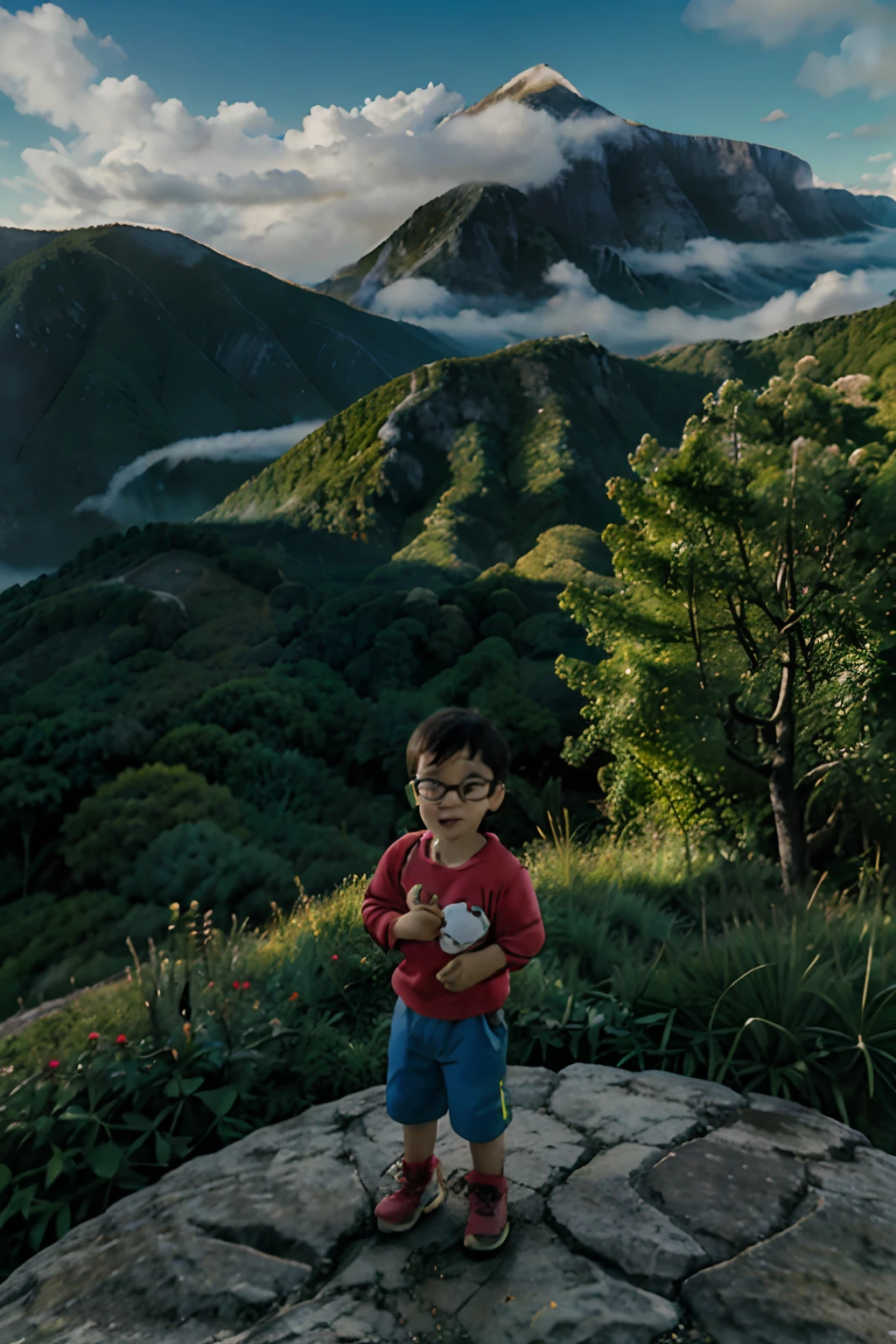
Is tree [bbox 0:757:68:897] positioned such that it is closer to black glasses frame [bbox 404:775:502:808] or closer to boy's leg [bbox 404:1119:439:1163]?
boy's leg [bbox 404:1119:439:1163]

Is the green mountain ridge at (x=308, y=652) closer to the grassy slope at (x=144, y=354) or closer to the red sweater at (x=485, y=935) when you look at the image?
the red sweater at (x=485, y=935)

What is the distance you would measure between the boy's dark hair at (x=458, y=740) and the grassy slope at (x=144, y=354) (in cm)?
6410

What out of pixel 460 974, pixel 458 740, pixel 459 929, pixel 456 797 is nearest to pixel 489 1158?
pixel 460 974

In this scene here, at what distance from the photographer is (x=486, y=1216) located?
180cm

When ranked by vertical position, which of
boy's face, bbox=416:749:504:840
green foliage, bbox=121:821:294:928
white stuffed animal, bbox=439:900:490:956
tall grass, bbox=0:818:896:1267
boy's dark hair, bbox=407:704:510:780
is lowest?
green foliage, bbox=121:821:294:928

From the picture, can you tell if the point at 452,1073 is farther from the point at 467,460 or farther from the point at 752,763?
the point at 467,460

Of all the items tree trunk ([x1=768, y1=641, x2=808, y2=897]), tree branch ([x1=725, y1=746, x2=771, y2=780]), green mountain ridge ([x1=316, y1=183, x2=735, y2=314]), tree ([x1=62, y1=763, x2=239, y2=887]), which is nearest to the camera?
tree trunk ([x1=768, y1=641, x2=808, y2=897])

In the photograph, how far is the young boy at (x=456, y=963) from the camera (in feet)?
6.13

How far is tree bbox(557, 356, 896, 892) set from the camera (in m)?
4.51

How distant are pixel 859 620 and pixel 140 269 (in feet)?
322

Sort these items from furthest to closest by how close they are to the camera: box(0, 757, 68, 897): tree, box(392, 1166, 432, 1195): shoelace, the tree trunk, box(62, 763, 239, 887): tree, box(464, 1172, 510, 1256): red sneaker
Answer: box(0, 757, 68, 897): tree, box(62, 763, 239, 887): tree, the tree trunk, box(392, 1166, 432, 1195): shoelace, box(464, 1172, 510, 1256): red sneaker

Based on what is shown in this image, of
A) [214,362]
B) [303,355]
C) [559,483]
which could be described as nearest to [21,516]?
[214,362]

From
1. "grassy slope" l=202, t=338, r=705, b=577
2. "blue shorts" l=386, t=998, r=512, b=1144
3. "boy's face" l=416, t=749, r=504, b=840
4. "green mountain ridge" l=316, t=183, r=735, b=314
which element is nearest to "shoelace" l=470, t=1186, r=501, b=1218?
"blue shorts" l=386, t=998, r=512, b=1144

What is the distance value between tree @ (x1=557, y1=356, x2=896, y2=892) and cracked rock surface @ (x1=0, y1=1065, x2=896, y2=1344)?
3.12 meters
